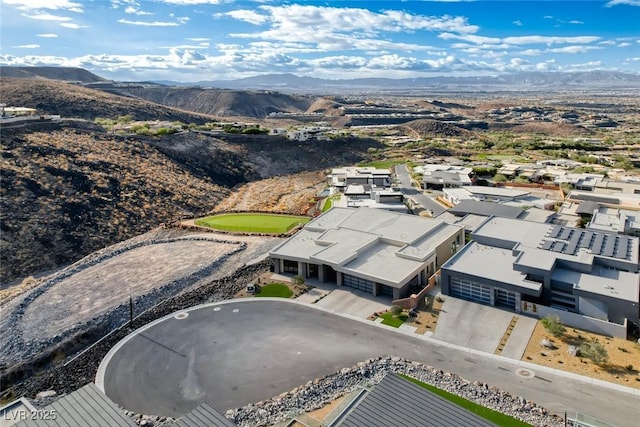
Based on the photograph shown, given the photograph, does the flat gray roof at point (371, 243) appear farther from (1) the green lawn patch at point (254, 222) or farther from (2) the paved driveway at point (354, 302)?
(1) the green lawn patch at point (254, 222)

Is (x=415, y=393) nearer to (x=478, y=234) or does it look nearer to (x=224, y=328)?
(x=224, y=328)

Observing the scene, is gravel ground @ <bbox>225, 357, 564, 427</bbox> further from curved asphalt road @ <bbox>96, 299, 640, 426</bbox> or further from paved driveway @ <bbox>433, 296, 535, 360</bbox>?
paved driveway @ <bbox>433, 296, 535, 360</bbox>

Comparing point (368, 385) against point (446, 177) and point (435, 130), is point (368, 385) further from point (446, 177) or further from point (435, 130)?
point (435, 130)

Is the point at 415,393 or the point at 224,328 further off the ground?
the point at 415,393

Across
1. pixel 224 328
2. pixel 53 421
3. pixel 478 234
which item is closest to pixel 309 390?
pixel 224 328

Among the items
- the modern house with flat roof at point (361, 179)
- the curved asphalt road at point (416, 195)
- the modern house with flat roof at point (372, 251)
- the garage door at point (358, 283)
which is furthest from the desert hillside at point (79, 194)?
the garage door at point (358, 283)

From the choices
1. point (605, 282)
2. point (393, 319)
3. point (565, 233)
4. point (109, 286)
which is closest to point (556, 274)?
point (605, 282)
